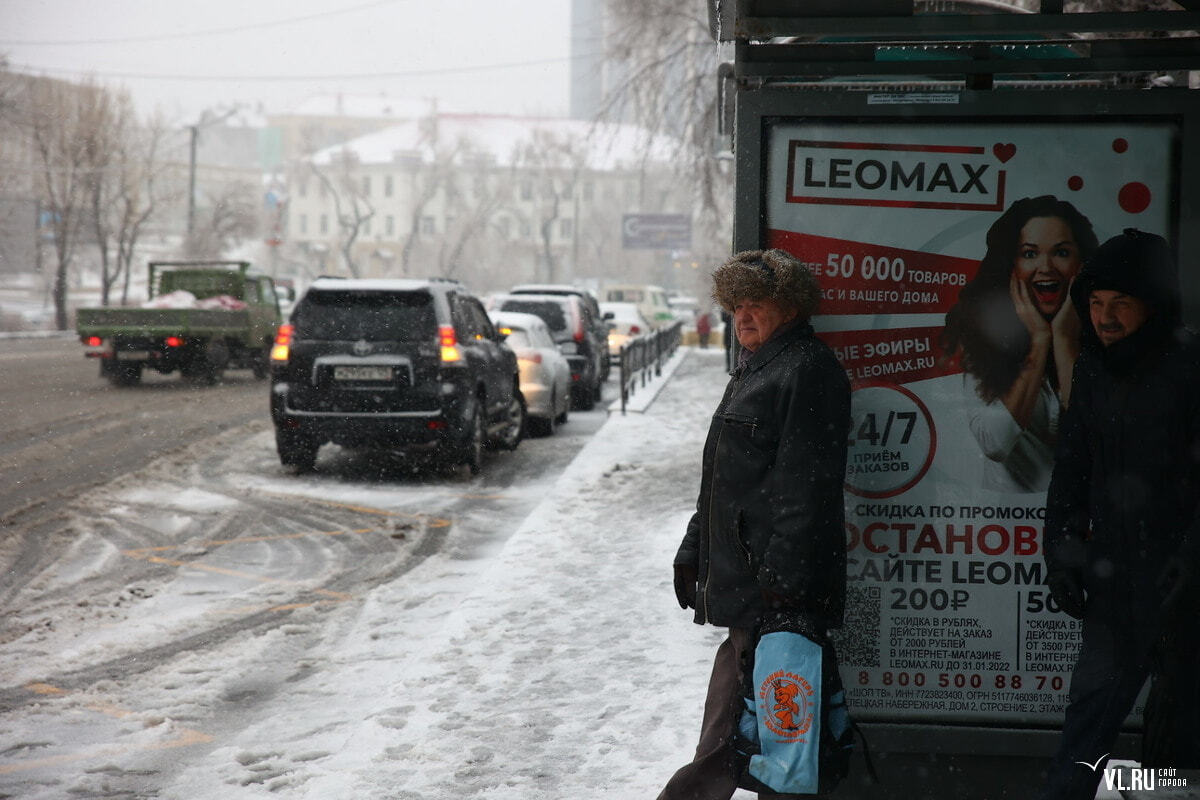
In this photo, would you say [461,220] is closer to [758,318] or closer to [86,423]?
[86,423]

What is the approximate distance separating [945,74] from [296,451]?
363 inches

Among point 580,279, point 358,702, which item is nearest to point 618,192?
point 580,279

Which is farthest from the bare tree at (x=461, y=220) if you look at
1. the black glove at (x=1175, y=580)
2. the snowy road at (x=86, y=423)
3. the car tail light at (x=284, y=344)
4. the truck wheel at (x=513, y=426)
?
the black glove at (x=1175, y=580)

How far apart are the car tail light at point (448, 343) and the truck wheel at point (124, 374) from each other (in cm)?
1332

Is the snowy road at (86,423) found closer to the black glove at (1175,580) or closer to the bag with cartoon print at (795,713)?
the bag with cartoon print at (795,713)

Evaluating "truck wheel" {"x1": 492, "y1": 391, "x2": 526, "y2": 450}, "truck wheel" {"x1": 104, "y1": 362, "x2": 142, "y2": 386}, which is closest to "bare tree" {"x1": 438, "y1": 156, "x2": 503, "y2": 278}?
"truck wheel" {"x1": 104, "y1": 362, "x2": 142, "y2": 386}

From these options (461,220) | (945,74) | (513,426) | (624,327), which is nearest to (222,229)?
(461,220)

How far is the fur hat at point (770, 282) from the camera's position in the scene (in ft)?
11.6

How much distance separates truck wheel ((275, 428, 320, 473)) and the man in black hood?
30.1 feet

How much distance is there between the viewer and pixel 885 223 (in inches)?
157

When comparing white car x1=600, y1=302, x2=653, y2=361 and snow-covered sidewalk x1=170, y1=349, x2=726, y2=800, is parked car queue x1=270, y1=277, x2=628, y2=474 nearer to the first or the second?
snow-covered sidewalk x1=170, y1=349, x2=726, y2=800

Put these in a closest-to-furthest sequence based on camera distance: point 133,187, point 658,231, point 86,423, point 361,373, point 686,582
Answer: point 686,582
point 361,373
point 86,423
point 133,187
point 658,231

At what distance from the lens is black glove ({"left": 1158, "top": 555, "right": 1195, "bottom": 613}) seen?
3.25 metres

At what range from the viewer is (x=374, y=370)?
11.4 m
